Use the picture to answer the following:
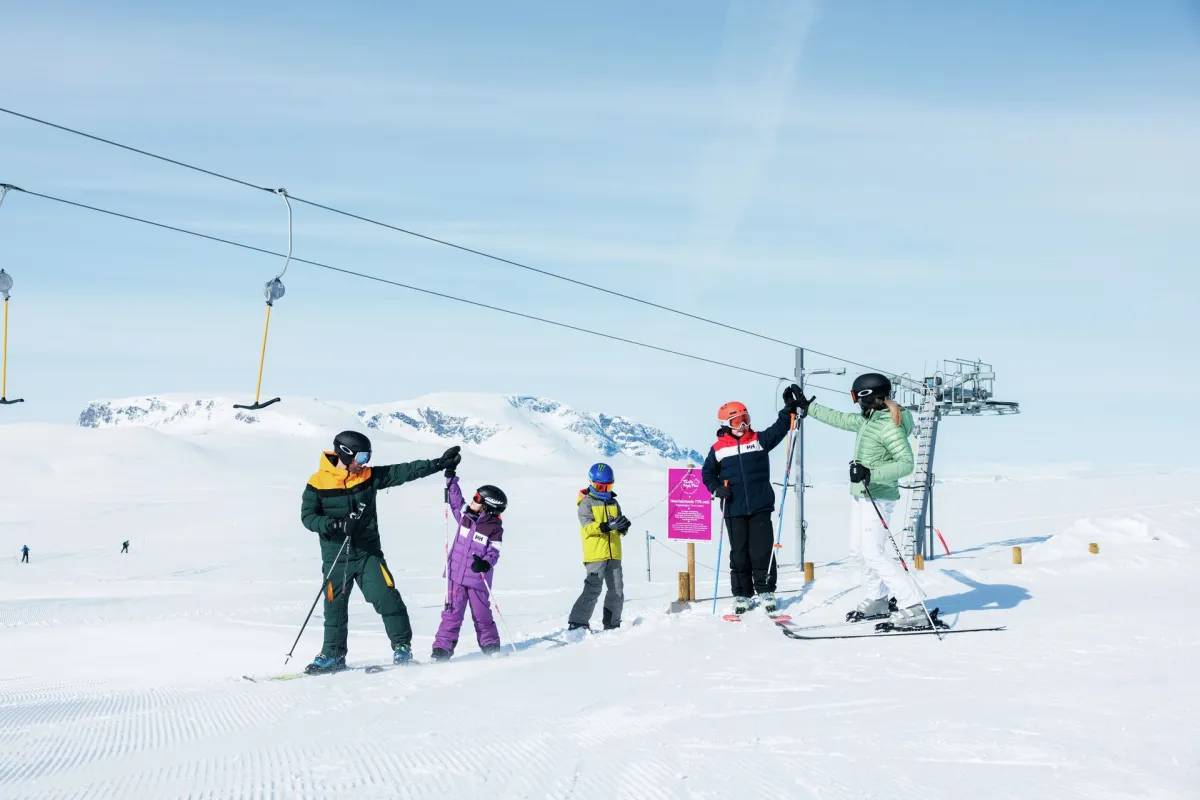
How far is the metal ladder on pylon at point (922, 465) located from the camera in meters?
23.0

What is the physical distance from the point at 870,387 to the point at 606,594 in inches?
129

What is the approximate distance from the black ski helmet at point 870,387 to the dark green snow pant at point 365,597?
169 inches

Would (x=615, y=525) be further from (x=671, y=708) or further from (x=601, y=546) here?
(x=671, y=708)

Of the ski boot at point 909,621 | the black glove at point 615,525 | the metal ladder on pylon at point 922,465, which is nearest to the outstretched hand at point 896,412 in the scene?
the ski boot at point 909,621

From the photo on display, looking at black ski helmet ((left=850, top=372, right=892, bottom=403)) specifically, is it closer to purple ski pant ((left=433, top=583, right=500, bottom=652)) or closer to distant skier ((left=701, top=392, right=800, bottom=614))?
distant skier ((left=701, top=392, right=800, bottom=614))

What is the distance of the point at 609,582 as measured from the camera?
980 cm

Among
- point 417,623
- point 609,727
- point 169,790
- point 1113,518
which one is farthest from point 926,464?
point 169,790

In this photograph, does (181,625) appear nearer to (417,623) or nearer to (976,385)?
(417,623)

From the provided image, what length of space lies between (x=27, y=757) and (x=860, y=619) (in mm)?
6519

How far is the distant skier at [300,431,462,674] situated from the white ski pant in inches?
137

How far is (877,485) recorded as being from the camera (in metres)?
8.37

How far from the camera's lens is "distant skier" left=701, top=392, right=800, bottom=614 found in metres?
8.91

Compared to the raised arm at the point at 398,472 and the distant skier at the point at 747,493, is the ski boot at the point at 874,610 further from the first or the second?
the raised arm at the point at 398,472

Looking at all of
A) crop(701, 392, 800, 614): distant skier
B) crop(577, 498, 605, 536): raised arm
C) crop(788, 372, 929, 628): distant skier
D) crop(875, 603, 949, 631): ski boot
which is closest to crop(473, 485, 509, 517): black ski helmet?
crop(577, 498, 605, 536): raised arm
